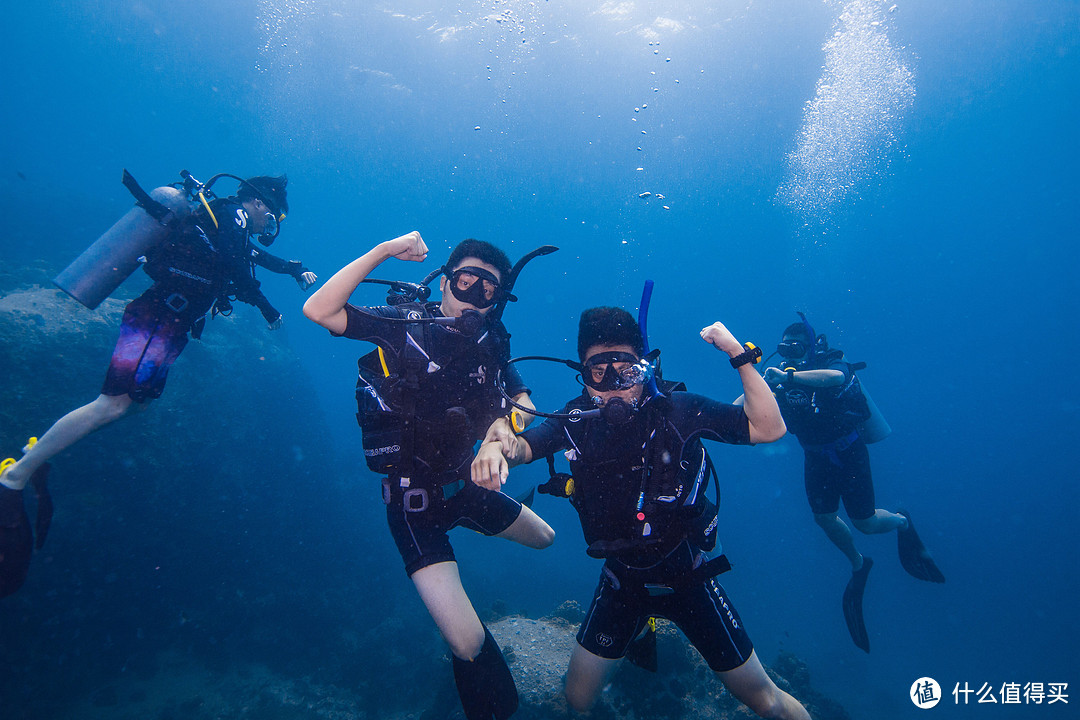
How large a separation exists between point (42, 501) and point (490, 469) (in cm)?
608

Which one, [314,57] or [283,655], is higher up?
[314,57]

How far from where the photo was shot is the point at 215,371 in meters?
14.8

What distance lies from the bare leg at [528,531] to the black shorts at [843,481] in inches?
231

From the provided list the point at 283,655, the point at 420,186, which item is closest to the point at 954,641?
the point at 283,655

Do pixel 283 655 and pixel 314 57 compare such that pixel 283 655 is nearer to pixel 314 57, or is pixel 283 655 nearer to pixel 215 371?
pixel 215 371

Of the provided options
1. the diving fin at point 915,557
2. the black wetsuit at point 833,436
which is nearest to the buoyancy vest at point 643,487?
the black wetsuit at point 833,436

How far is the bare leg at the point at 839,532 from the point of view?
7758 mm

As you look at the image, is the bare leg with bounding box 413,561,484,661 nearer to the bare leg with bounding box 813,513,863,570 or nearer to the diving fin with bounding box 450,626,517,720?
the diving fin with bounding box 450,626,517,720

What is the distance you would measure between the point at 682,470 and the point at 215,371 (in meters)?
17.3

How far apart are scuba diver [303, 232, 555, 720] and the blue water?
12713mm

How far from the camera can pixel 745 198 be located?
163ft

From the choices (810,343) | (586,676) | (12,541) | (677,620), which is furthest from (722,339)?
(12,541)

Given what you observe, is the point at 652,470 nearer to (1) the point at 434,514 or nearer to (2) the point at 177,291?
(1) the point at 434,514

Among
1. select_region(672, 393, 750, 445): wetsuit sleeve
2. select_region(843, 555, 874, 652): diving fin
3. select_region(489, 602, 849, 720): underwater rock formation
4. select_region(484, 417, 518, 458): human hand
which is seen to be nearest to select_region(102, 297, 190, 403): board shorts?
select_region(484, 417, 518, 458): human hand
